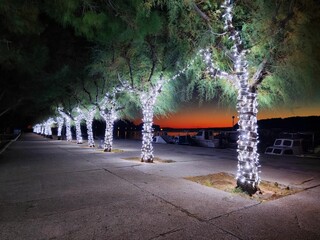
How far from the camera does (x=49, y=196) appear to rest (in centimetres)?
621

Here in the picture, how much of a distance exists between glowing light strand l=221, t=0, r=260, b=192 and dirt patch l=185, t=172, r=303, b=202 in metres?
0.38

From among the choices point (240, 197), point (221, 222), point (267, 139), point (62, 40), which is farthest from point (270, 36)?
point (267, 139)

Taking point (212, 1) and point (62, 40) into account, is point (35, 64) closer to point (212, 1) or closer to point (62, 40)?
point (62, 40)

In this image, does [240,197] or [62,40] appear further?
[62,40]

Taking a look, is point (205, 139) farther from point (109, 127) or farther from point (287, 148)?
point (109, 127)

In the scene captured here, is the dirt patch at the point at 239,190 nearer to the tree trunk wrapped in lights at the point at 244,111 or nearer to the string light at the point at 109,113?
the tree trunk wrapped in lights at the point at 244,111

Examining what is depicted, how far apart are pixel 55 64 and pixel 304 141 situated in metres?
20.1

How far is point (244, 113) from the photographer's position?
6.91 metres

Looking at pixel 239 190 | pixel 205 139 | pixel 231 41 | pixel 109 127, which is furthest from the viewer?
pixel 205 139

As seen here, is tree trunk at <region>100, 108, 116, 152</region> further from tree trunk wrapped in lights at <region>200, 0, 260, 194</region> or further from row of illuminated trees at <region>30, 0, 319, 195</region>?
tree trunk wrapped in lights at <region>200, 0, 260, 194</region>

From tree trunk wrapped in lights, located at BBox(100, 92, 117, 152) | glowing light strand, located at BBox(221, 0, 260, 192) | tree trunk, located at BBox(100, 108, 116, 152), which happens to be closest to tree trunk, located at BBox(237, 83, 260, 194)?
glowing light strand, located at BBox(221, 0, 260, 192)

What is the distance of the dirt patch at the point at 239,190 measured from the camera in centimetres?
634

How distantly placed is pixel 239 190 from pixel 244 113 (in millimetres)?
2070

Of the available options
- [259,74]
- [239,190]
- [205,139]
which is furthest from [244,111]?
[205,139]
